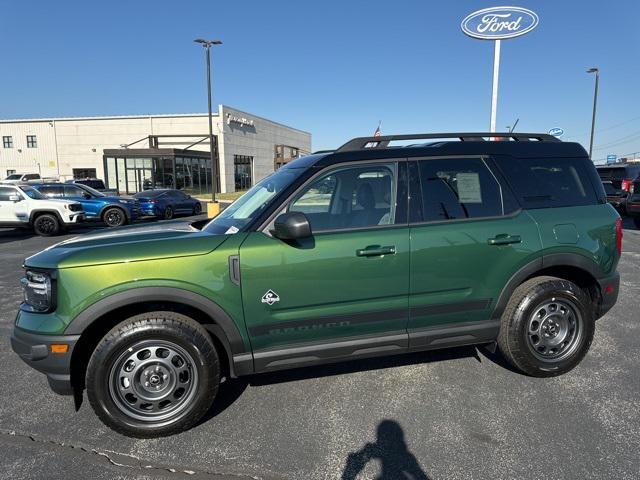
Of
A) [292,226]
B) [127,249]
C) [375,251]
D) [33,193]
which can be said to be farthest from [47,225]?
[375,251]

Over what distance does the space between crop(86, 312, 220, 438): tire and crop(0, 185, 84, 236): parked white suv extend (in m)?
12.6

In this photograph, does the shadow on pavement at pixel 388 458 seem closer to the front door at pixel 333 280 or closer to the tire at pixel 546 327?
the front door at pixel 333 280

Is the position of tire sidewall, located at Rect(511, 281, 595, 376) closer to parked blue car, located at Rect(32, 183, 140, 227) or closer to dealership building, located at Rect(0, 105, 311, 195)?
parked blue car, located at Rect(32, 183, 140, 227)

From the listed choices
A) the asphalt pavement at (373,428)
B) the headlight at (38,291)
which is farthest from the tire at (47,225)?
the headlight at (38,291)

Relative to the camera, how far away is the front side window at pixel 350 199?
3.12 meters

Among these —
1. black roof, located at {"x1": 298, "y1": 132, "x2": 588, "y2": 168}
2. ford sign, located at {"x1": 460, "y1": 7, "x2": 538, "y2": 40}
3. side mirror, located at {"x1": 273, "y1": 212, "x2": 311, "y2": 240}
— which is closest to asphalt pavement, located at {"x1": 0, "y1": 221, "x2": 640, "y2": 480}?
side mirror, located at {"x1": 273, "y1": 212, "x2": 311, "y2": 240}

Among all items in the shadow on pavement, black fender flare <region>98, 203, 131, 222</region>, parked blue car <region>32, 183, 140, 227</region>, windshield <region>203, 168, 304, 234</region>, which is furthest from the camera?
black fender flare <region>98, 203, 131, 222</region>

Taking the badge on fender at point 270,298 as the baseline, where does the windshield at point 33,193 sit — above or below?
above

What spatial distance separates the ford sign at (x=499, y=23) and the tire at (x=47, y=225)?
16.1 m

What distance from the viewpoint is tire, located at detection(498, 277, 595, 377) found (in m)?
3.40

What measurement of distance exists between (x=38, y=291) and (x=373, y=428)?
2389mm

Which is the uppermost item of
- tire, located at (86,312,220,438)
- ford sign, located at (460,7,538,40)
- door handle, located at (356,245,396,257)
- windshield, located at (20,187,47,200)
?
ford sign, located at (460,7,538,40)

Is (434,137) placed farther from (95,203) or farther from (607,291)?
(95,203)

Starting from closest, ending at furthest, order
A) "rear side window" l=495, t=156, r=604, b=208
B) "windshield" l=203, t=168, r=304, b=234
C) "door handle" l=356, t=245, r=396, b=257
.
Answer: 1. "door handle" l=356, t=245, r=396, b=257
2. "windshield" l=203, t=168, r=304, b=234
3. "rear side window" l=495, t=156, r=604, b=208
